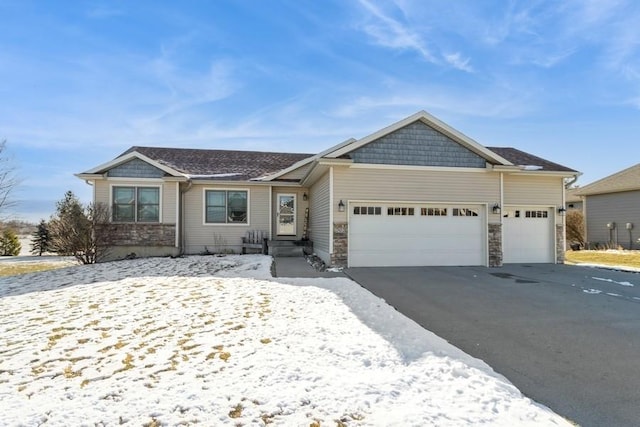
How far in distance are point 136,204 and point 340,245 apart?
844 centimetres

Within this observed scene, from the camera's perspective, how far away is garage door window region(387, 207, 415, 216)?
1150cm

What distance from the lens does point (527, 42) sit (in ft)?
38.5

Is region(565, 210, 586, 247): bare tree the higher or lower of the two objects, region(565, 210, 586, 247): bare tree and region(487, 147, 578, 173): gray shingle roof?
the lower

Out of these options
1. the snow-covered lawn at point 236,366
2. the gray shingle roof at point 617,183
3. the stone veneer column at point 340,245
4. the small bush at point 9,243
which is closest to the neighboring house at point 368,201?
the stone veneer column at point 340,245

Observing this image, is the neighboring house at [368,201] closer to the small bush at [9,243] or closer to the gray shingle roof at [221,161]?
the gray shingle roof at [221,161]

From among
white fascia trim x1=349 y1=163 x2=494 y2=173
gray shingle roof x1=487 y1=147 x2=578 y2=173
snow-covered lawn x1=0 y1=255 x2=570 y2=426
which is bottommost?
snow-covered lawn x1=0 y1=255 x2=570 y2=426

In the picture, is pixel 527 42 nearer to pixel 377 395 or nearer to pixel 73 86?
pixel 377 395

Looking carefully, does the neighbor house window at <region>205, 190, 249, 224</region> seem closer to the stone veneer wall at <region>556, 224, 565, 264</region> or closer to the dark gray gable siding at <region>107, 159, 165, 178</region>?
the dark gray gable siding at <region>107, 159, 165, 178</region>

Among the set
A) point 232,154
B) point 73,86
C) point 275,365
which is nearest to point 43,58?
point 73,86

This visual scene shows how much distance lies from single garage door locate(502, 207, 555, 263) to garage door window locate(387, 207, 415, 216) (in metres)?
3.90

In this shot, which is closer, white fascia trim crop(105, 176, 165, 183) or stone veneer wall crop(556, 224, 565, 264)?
stone veneer wall crop(556, 224, 565, 264)

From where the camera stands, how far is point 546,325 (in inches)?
215

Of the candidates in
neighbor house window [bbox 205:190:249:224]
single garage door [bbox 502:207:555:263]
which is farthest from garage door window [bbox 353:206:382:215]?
neighbor house window [bbox 205:190:249:224]

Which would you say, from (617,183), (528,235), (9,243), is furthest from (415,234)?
(9,243)
